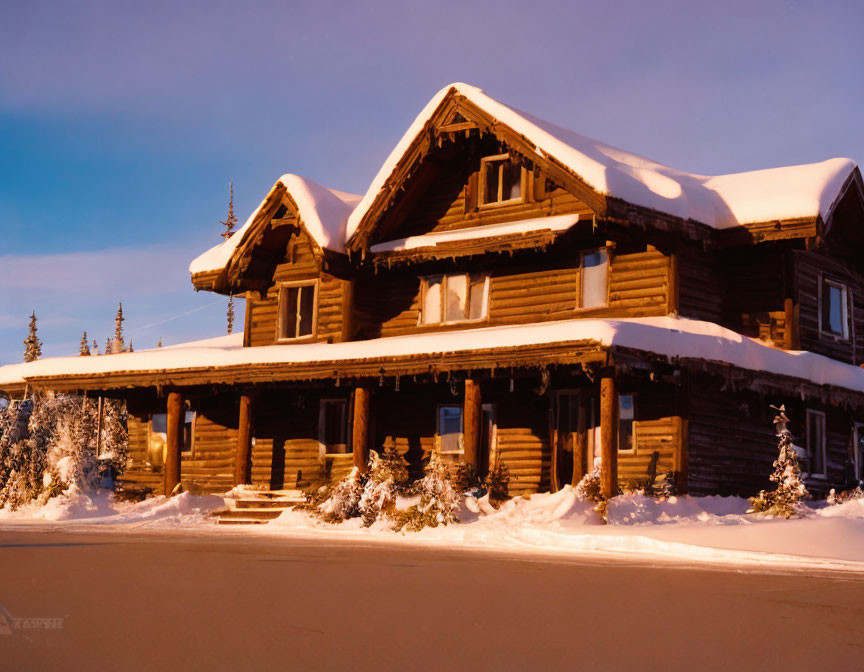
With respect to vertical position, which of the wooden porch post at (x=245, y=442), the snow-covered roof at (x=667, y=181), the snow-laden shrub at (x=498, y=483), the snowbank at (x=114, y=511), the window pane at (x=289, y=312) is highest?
the snow-covered roof at (x=667, y=181)

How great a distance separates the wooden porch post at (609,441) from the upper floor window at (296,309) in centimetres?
1035

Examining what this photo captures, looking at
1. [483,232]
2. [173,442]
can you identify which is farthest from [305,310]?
[483,232]

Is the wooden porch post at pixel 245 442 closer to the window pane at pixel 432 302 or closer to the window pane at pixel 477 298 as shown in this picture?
the window pane at pixel 432 302

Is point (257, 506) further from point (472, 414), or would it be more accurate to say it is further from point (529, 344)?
point (529, 344)

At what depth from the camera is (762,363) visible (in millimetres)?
22328

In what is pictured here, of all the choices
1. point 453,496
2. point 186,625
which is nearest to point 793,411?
point 453,496

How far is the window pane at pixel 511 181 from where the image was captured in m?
26.1

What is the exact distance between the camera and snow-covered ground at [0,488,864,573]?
14961 mm

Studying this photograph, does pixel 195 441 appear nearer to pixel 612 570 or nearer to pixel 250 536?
pixel 250 536

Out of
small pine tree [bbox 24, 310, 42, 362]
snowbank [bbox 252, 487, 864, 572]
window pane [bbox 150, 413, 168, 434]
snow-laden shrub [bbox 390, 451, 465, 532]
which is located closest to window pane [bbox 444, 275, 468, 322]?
snowbank [bbox 252, 487, 864, 572]

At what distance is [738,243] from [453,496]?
28.7 feet

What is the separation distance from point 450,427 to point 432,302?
3162 millimetres

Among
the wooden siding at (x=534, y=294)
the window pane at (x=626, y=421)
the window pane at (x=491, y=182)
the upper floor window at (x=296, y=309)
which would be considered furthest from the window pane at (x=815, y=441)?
the upper floor window at (x=296, y=309)

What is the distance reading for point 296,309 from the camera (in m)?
29.2
